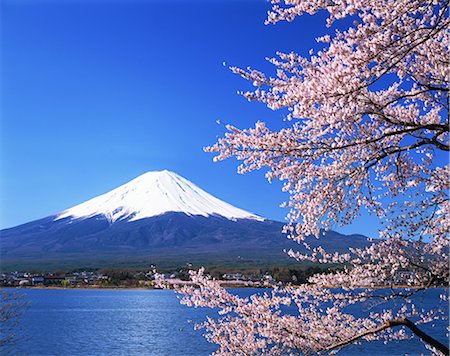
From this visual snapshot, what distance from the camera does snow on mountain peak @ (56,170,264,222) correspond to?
13550 centimetres

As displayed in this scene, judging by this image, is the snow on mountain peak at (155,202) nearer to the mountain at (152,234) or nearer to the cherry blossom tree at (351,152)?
the mountain at (152,234)

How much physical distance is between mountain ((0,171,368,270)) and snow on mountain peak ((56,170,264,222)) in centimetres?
24

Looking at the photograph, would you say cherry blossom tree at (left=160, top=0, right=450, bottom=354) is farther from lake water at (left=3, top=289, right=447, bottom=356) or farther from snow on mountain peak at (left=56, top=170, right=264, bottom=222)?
snow on mountain peak at (left=56, top=170, right=264, bottom=222)

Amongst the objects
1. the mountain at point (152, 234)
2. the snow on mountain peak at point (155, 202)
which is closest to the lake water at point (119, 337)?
the mountain at point (152, 234)

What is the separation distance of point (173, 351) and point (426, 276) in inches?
717

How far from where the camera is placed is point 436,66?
3.90 m

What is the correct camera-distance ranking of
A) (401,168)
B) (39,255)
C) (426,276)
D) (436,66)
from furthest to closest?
(39,255) < (401,168) < (426,276) < (436,66)

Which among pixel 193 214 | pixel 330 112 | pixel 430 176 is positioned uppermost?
pixel 193 214

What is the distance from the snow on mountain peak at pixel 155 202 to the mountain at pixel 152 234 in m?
0.24

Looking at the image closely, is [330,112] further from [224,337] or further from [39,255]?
[39,255]

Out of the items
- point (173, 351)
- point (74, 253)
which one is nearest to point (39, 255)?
point (74, 253)

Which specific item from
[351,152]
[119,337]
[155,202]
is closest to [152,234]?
[155,202]

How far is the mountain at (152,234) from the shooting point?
280 feet

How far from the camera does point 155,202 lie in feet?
465
